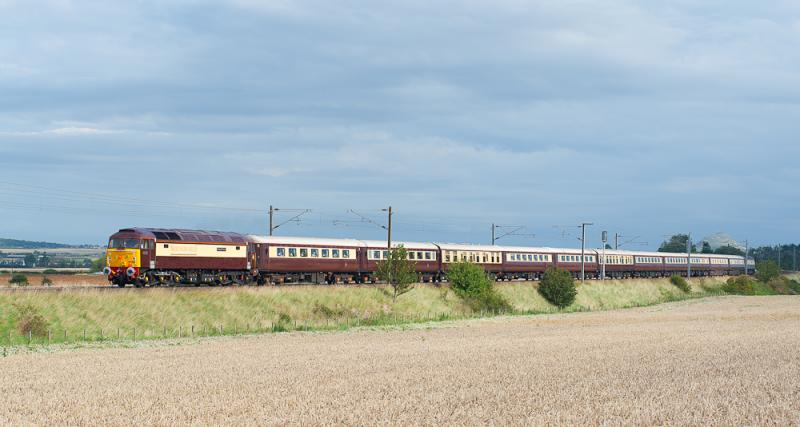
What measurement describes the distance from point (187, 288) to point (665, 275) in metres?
94.8

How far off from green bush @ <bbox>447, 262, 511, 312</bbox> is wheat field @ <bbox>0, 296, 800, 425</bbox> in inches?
1207

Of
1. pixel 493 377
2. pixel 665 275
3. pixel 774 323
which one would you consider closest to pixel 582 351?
pixel 493 377

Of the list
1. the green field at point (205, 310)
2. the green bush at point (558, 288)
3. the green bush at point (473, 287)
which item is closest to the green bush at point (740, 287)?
the green bush at point (558, 288)

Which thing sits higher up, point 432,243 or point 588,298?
point 432,243

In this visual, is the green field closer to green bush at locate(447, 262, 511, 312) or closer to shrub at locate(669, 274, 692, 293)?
green bush at locate(447, 262, 511, 312)

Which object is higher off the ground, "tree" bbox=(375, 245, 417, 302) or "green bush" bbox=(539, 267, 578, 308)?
"tree" bbox=(375, 245, 417, 302)

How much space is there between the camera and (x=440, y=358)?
33594 millimetres

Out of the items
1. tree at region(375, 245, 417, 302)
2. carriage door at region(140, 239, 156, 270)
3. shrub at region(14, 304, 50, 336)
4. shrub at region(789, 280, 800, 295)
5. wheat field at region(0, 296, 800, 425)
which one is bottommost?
shrub at region(789, 280, 800, 295)

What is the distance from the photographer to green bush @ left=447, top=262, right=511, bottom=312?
75688mm

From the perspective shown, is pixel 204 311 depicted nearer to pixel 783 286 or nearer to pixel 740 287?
pixel 740 287

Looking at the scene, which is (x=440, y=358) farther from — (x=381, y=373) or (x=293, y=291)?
(x=293, y=291)

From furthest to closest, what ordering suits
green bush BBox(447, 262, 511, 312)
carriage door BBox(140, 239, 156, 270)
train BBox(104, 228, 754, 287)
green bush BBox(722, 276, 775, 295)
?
green bush BBox(722, 276, 775, 295), green bush BBox(447, 262, 511, 312), train BBox(104, 228, 754, 287), carriage door BBox(140, 239, 156, 270)

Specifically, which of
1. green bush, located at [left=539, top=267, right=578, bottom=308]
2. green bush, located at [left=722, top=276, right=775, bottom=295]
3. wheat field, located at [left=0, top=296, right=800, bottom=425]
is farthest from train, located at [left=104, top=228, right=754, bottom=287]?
green bush, located at [left=722, top=276, right=775, bottom=295]

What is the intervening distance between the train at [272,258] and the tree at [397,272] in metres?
4.03
